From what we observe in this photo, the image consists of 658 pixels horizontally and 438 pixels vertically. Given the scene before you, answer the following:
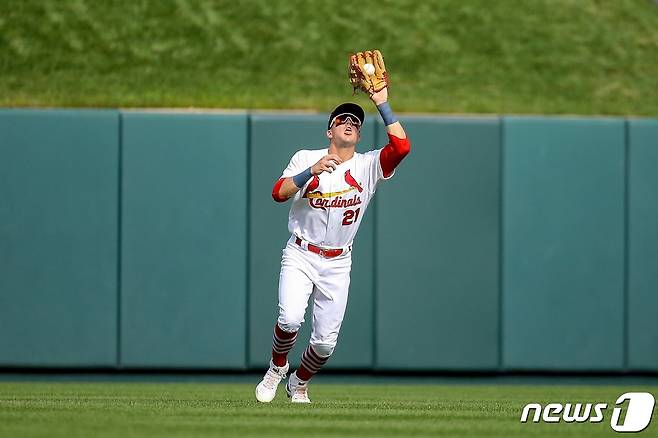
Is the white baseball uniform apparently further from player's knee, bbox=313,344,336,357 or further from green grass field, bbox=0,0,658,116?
green grass field, bbox=0,0,658,116

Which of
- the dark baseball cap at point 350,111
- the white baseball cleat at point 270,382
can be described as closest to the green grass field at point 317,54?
the dark baseball cap at point 350,111

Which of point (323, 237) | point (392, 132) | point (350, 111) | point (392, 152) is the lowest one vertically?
point (323, 237)

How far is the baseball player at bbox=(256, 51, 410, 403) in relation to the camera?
684 centimetres

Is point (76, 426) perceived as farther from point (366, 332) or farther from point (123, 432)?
point (366, 332)

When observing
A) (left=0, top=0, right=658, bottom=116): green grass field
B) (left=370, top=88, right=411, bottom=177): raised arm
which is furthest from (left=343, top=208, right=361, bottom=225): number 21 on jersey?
(left=0, top=0, right=658, bottom=116): green grass field

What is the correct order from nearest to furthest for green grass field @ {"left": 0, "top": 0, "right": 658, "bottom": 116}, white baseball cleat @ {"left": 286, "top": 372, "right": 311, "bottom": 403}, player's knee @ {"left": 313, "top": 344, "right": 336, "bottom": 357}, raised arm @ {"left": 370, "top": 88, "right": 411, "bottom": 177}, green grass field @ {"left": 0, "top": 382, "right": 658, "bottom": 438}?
green grass field @ {"left": 0, "top": 382, "right": 658, "bottom": 438}
raised arm @ {"left": 370, "top": 88, "right": 411, "bottom": 177}
player's knee @ {"left": 313, "top": 344, "right": 336, "bottom": 357}
white baseball cleat @ {"left": 286, "top": 372, "right": 311, "bottom": 403}
green grass field @ {"left": 0, "top": 0, "right": 658, "bottom": 116}

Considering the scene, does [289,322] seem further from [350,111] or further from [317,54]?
[317,54]

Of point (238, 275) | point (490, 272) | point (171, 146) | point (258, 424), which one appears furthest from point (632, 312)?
point (258, 424)

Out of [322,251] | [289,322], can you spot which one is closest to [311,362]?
[289,322]

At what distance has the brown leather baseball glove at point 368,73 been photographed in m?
6.80

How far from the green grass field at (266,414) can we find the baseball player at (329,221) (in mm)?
373

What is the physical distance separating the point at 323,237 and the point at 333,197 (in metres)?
0.24

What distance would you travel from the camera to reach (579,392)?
31.6ft

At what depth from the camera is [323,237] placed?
→ 6945mm
